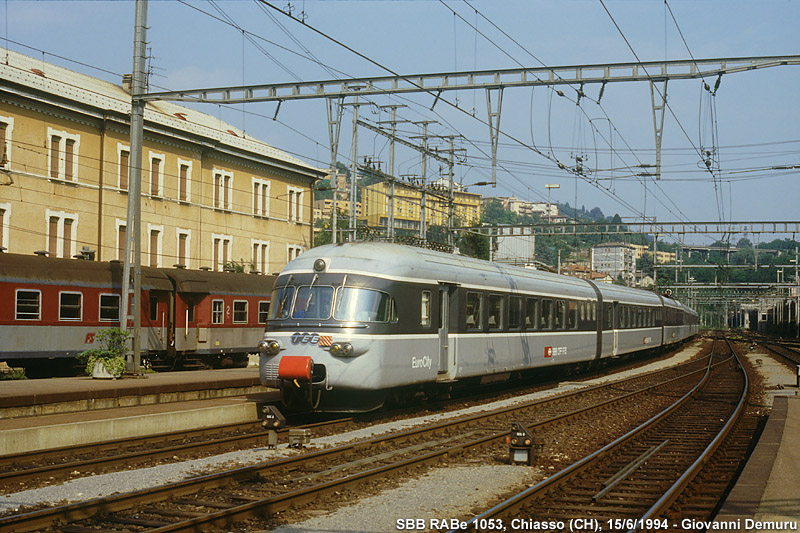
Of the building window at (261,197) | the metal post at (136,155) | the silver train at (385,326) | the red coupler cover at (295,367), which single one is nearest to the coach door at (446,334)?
the silver train at (385,326)

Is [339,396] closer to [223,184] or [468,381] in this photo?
[468,381]

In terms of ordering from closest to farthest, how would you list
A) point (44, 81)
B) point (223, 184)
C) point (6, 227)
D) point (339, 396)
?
1. point (339, 396)
2. point (6, 227)
3. point (44, 81)
4. point (223, 184)

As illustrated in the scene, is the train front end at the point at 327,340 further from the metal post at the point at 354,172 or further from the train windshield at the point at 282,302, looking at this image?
the metal post at the point at 354,172

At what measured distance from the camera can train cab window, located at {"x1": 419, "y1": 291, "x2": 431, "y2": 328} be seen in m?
17.4

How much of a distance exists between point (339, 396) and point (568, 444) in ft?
13.9

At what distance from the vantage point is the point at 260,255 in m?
50.1

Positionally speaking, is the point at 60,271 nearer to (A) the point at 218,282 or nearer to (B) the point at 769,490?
(A) the point at 218,282

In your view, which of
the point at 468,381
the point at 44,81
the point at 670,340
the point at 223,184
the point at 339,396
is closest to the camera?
the point at 339,396

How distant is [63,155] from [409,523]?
31.2 meters

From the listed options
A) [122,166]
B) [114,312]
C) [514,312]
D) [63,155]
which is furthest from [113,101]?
[514,312]

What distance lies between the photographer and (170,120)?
4369cm

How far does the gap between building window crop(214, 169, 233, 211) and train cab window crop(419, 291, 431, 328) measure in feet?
99.6

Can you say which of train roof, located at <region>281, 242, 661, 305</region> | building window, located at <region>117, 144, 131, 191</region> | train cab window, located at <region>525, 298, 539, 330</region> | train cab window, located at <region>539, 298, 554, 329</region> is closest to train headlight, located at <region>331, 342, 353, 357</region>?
train roof, located at <region>281, 242, 661, 305</region>

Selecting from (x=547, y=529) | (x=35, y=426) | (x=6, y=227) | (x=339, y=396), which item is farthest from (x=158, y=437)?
(x=6, y=227)
